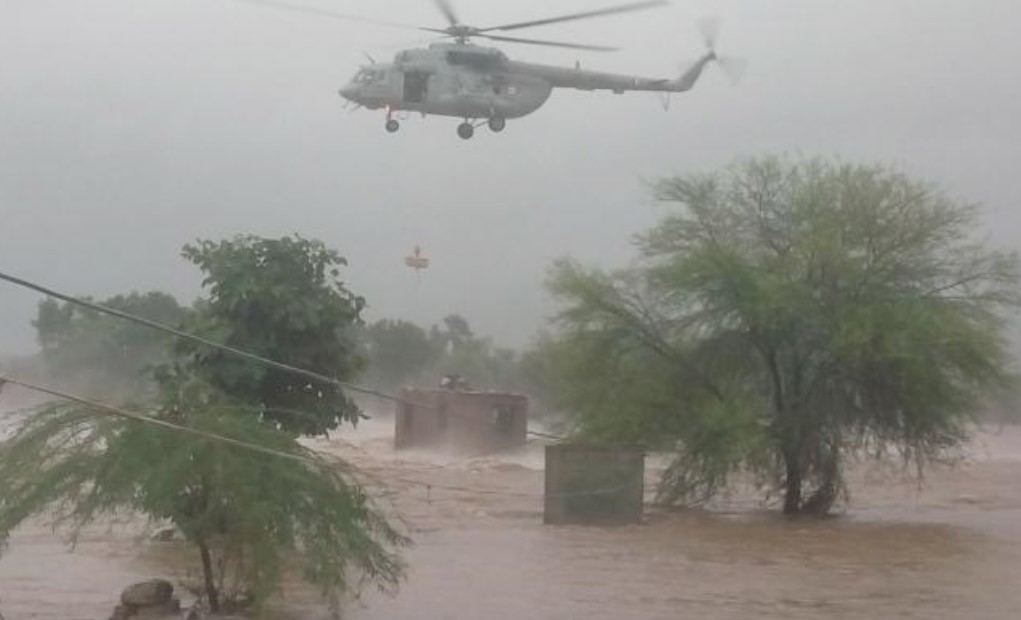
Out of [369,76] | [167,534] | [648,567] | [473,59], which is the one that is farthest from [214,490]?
[369,76]

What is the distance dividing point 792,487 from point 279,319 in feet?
43.8

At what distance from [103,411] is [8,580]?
287 inches

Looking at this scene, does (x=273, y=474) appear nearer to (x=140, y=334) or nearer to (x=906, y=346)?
(x=906, y=346)

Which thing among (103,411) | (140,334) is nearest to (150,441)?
(103,411)

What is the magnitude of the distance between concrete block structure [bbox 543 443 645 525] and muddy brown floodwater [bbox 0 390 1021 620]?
506mm

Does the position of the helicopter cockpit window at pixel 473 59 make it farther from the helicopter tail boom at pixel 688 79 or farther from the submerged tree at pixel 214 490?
the submerged tree at pixel 214 490

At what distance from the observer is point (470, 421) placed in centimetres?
6525

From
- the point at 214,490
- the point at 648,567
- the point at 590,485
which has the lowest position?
the point at 648,567

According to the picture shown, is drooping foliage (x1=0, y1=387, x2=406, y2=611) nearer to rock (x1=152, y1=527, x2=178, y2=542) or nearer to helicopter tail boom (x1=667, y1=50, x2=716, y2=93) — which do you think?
rock (x1=152, y1=527, x2=178, y2=542)

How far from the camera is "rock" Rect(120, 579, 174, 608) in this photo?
18.5m

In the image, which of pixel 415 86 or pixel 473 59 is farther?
pixel 415 86

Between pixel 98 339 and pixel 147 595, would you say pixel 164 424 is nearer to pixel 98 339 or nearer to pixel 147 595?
pixel 147 595

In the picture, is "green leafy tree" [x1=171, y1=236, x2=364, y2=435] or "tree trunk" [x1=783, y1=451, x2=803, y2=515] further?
"tree trunk" [x1=783, y1=451, x2=803, y2=515]

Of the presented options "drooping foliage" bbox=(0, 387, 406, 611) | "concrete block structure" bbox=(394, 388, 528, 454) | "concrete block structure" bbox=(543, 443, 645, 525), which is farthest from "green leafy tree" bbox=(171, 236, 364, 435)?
"concrete block structure" bbox=(394, 388, 528, 454)
